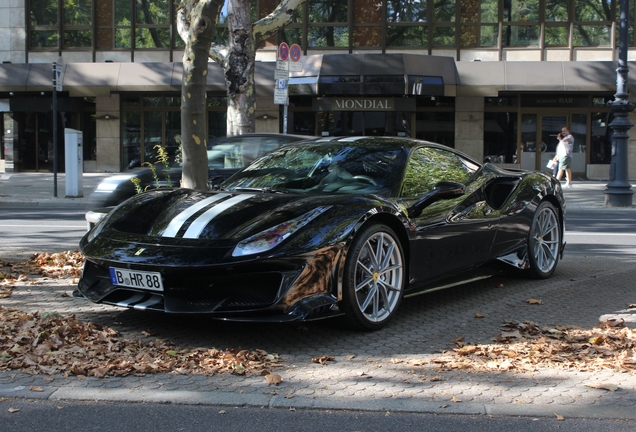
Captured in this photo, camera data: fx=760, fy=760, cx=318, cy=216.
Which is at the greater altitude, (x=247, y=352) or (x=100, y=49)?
(x=100, y=49)

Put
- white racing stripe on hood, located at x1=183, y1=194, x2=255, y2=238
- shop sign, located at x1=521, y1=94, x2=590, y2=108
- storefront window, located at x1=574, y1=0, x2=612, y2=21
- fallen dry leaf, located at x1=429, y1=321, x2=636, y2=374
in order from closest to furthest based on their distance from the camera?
fallen dry leaf, located at x1=429, y1=321, x2=636, y2=374, white racing stripe on hood, located at x1=183, y1=194, x2=255, y2=238, storefront window, located at x1=574, y1=0, x2=612, y2=21, shop sign, located at x1=521, y1=94, x2=590, y2=108

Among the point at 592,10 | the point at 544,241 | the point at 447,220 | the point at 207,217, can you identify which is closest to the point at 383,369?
the point at 207,217

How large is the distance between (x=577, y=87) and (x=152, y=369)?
2270 centimetres

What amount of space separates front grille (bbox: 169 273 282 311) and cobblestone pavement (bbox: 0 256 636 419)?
32cm

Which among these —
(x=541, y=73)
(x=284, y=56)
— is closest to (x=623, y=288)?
(x=284, y=56)

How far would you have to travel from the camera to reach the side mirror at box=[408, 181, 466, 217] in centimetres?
536

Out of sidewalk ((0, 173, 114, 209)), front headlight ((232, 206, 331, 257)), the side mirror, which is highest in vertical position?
the side mirror

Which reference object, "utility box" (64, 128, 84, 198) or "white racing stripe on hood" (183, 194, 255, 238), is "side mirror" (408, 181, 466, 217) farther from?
"utility box" (64, 128, 84, 198)

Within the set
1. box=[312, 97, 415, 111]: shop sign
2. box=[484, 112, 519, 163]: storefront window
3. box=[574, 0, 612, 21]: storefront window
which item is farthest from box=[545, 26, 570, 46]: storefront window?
box=[312, 97, 415, 111]: shop sign

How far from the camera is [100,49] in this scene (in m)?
27.0

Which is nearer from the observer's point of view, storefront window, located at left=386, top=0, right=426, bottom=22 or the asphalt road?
the asphalt road

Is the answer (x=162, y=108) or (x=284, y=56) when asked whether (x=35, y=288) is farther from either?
(x=162, y=108)

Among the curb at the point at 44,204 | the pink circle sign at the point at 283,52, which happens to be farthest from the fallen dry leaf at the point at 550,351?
the curb at the point at 44,204

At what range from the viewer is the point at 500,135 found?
87.1 feet
